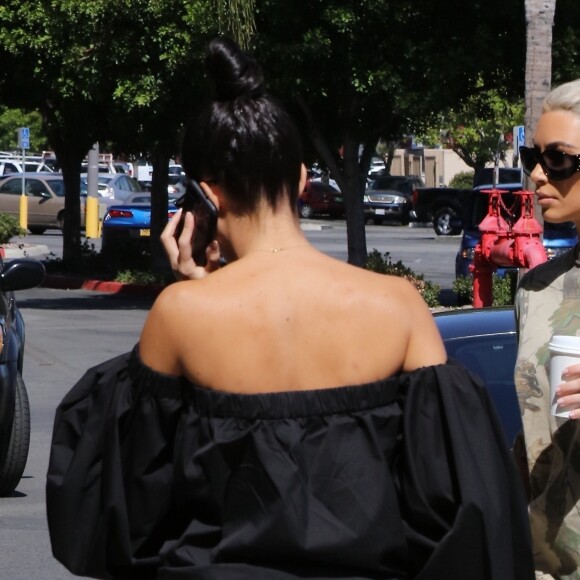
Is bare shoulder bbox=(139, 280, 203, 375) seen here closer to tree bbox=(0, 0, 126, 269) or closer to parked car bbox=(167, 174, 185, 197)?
tree bbox=(0, 0, 126, 269)

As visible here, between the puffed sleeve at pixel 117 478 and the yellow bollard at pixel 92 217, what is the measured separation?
3167 centimetres

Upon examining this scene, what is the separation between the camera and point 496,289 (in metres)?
17.6

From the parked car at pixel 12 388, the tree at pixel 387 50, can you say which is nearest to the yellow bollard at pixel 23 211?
the tree at pixel 387 50

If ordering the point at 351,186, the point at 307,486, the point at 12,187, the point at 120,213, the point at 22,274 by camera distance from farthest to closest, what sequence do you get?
the point at 12,187
the point at 120,213
the point at 351,186
the point at 22,274
the point at 307,486

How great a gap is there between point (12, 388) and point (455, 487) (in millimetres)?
5555

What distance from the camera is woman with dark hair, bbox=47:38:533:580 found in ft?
7.63

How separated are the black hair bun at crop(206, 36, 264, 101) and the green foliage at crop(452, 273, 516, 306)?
14.3m

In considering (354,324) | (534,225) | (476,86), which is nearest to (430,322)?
(354,324)

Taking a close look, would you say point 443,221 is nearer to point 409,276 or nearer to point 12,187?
point 12,187

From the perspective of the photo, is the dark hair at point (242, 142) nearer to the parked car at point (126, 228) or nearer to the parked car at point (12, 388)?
the parked car at point (12, 388)

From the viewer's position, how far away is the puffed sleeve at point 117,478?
2.42m

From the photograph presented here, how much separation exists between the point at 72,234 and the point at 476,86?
350 inches

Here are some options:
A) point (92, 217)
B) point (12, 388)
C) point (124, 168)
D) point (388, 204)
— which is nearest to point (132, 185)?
point (388, 204)

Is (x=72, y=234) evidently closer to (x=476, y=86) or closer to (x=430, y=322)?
(x=476, y=86)
